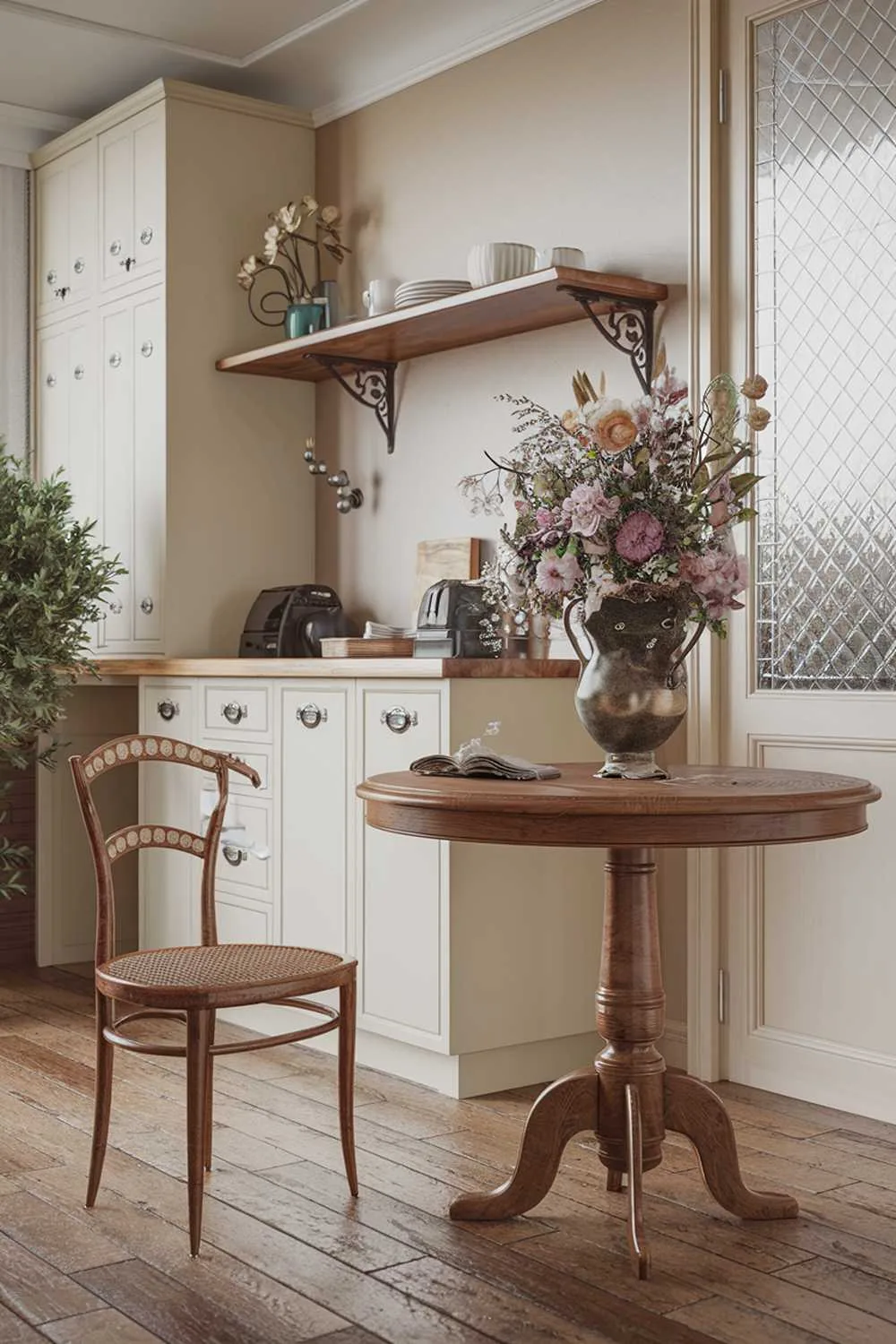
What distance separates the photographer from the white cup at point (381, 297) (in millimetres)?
4215

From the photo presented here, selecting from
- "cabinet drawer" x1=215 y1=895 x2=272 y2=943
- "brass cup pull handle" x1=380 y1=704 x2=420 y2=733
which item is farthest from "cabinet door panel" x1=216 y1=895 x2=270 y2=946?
"brass cup pull handle" x1=380 y1=704 x2=420 y2=733

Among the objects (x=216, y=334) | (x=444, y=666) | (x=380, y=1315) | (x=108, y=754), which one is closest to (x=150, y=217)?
(x=216, y=334)

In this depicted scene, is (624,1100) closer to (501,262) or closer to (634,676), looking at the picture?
(634,676)

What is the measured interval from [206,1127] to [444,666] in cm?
110

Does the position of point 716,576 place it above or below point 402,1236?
above

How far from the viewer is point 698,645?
140 inches

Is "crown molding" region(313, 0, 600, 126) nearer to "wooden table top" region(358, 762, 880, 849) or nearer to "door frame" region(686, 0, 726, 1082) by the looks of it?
"door frame" region(686, 0, 726, 1082)

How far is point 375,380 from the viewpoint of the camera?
4543 mm

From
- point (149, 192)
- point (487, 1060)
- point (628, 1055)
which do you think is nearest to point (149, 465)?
point (149, 192)

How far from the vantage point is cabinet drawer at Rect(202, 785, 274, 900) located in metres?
3.99

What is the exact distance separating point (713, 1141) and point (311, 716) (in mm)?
1569

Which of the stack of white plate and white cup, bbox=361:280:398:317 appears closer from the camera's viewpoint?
the stack of white plate

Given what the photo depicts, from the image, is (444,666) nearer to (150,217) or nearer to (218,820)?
(218,820)

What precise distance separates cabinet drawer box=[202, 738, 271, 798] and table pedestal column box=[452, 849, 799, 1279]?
1.52m
